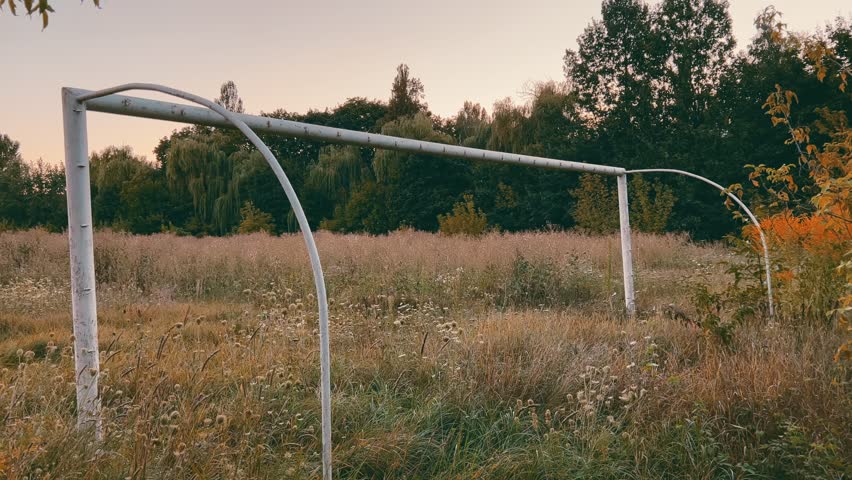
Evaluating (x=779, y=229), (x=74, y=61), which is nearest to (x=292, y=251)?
(x=74, y=61)

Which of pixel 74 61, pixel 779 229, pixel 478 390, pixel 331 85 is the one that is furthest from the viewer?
pixel 331 85

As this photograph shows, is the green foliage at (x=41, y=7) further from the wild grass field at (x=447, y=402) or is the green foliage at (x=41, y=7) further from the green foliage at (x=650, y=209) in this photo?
the green foliage at (x=650, y=209)

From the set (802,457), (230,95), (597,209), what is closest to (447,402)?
(802,457)

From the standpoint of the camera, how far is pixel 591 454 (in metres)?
2.74

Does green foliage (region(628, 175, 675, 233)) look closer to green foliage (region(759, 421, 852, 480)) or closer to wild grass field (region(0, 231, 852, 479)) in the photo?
wild grass field (region(0, 231, 852, 479))

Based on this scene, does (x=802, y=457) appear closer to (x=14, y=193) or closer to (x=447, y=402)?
(x=447, y=402)

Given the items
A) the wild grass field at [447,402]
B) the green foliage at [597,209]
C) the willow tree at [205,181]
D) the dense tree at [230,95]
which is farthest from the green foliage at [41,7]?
the dense tree at [230,95]

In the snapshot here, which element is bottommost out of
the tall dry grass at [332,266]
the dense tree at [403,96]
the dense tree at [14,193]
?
the tall dry grass at [332,266]

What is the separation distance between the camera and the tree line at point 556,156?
19.5 meters

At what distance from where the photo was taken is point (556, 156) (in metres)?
22.2

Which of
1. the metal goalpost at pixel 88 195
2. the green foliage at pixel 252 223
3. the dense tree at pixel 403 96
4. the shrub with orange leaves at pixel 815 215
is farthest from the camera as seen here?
the dense tree at pixel 403 96

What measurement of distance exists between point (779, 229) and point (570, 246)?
19.3 feet

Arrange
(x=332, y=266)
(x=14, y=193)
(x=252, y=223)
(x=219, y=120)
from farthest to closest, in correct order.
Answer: (x=14, y=193) → (x=252, y=223) → (x=332, y=266) → (x=219, y=120)

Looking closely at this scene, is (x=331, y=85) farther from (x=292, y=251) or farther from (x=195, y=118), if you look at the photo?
(x=195, y=118)
